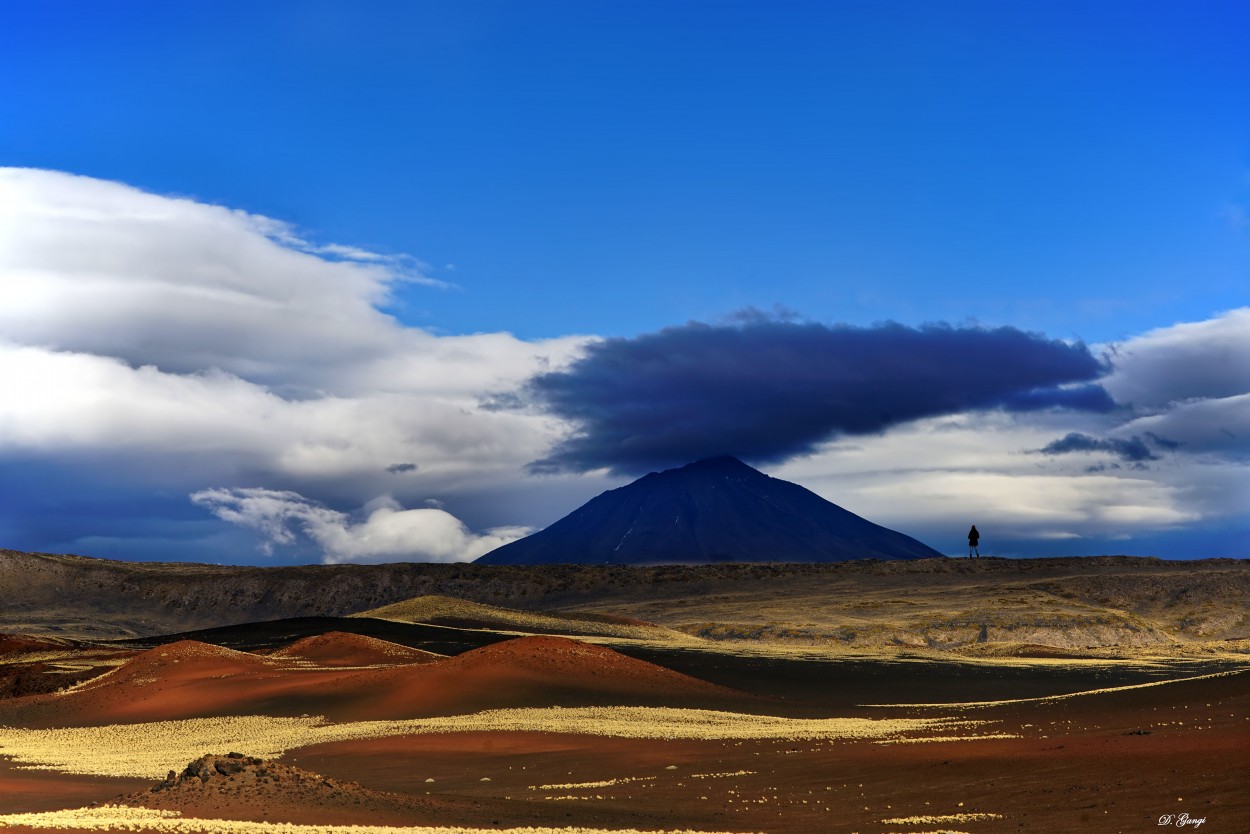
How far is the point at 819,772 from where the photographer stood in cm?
3034

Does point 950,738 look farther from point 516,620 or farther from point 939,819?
point 516,620

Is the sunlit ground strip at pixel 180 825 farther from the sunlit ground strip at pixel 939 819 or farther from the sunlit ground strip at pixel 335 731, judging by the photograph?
the sunlit ground strip at pixel 335 731

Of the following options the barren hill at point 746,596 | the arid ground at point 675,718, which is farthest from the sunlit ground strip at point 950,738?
the barren hill at point 746,596

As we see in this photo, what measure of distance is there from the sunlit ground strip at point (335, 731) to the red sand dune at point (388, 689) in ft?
6.18

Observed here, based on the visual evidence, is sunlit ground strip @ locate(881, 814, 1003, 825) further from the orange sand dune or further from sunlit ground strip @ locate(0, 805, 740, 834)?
the orange sand dune

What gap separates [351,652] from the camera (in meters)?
66.5

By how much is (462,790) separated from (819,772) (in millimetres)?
8750

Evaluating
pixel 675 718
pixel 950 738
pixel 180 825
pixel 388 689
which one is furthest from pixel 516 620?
pixel 180 825

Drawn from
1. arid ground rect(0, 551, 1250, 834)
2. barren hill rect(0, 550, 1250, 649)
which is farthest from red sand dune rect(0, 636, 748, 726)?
barren hill rect(0, 550, 1250, 649)

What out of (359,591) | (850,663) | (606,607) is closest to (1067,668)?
(850,663)

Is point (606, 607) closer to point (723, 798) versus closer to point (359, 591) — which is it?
point (359, 591)

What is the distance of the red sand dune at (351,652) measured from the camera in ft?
211

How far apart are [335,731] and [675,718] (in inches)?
480

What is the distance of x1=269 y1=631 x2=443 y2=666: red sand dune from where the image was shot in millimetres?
64188
